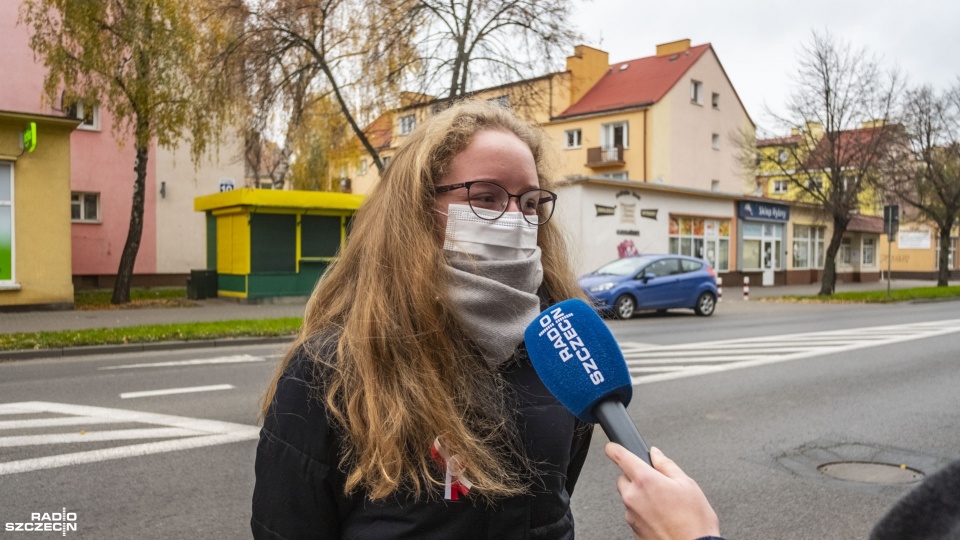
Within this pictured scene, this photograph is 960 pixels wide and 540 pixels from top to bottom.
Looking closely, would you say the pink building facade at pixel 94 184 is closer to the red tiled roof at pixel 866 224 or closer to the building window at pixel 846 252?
the red tiled roof at pixel 866 224

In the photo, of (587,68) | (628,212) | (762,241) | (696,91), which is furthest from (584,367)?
(587,68)

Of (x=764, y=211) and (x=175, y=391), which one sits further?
(x=764, y=211)

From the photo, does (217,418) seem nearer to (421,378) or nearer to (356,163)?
(421,378)

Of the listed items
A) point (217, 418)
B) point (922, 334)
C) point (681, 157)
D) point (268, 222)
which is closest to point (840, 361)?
point (922, 334)

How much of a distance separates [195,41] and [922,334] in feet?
59.0

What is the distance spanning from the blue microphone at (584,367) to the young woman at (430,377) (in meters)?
0.19

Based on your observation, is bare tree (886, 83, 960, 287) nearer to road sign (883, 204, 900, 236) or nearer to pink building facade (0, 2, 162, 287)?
road sign (883, 204, 900, 236)

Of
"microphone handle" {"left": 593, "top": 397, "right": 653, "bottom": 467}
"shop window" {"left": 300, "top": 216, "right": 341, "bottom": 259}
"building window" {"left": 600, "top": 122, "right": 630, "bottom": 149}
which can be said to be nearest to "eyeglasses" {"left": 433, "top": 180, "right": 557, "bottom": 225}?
"microphone handle" {"left": 593, "top": 397, "right": 653, "bottom": 467}

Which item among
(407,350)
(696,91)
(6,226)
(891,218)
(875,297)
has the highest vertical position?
(696,91)

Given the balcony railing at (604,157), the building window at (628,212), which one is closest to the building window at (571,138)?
the balcony railing at (604,157)

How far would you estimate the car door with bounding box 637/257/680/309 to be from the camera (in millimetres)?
19234

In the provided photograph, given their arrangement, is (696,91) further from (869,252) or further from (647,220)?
(647,220)

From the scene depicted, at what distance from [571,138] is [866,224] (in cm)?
1858

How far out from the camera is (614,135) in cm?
4291
